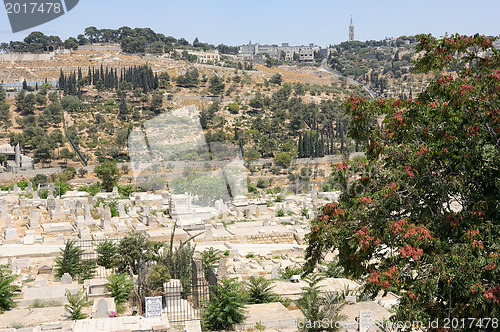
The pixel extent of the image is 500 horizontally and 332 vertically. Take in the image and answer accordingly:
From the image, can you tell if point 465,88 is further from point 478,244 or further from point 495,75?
point 478,244

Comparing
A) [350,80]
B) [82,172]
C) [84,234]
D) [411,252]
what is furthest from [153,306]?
[350,80]

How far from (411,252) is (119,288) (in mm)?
→ 6691

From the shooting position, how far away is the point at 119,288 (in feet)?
36.9

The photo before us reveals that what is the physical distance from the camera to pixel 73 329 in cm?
796

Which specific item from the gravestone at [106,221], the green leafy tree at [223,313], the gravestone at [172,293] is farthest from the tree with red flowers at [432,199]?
the gravestone at [106,221]

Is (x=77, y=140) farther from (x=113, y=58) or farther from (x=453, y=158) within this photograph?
(x=453, y=158)

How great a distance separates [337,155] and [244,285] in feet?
162

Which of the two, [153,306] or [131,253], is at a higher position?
[153,306]

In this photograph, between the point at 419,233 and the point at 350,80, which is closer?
the point at 419,233

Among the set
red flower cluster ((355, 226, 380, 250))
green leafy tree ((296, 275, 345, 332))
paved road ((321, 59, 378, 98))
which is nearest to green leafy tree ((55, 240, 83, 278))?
green leafy tree ((296, 275, 345, 332))

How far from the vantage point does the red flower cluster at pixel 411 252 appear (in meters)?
6.60

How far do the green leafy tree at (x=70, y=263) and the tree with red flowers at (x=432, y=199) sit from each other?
7.70m

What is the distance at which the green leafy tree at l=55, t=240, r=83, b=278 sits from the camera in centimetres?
1355

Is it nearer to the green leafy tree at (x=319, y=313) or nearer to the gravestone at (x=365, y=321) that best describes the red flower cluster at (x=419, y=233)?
the gravestone at (x=365, y=321)
